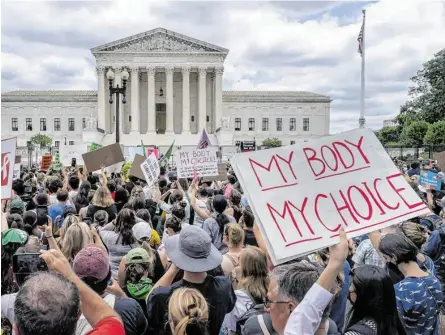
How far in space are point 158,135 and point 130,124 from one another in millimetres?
4843

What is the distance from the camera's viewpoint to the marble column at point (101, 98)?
65.1m

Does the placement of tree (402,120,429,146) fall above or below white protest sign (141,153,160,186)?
below

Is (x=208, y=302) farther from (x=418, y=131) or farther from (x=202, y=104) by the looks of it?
(x=202, y=104)

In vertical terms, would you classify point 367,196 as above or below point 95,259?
above

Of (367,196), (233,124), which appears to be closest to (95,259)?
(367,196)

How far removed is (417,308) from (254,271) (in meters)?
1.11

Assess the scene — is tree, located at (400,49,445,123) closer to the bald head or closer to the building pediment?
the building pediment

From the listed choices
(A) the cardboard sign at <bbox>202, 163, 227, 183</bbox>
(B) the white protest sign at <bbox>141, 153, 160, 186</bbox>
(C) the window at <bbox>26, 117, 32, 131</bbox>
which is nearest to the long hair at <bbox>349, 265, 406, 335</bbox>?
(B) the white protest sign at <bbox>141, 153, 160, 186</bbox>

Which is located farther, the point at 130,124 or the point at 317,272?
the point at 130,124

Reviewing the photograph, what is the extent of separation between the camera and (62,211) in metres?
7.73

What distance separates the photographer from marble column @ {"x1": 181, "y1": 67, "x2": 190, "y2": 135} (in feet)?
216

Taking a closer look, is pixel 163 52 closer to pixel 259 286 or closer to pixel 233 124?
pixel 233 124

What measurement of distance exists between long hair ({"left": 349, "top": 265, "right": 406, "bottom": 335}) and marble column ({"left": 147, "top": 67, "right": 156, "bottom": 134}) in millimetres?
63703

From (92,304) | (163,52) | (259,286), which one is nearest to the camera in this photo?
(92,304)
